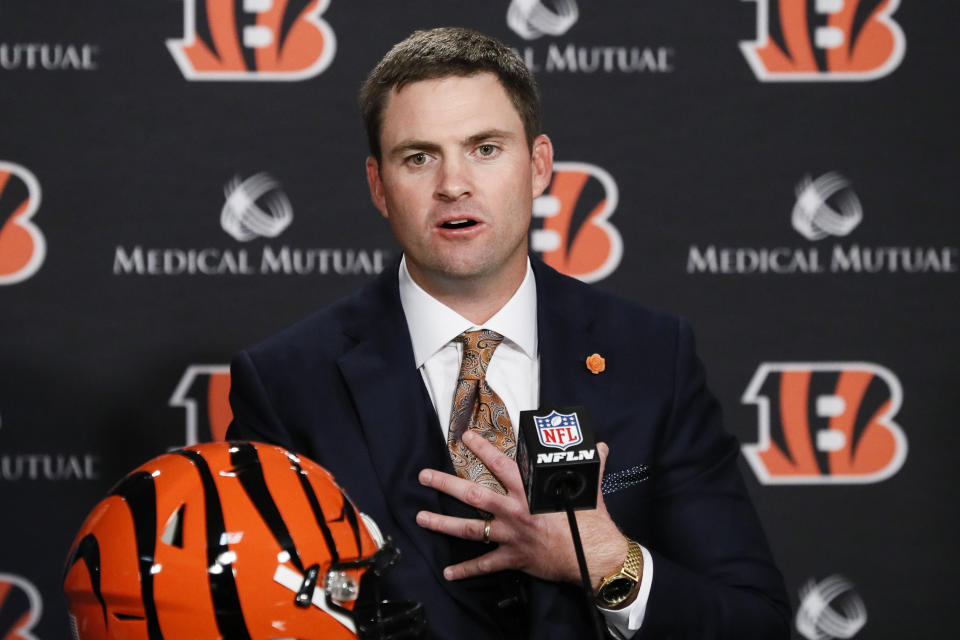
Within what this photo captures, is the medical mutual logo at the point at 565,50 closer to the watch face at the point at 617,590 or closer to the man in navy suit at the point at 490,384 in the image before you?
the man in navy suit at the point at 490,384

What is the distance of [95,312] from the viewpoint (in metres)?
2.68

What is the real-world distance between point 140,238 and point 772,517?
1.74 metres

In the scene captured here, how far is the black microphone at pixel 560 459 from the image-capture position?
4.32 feet

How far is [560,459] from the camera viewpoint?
1.31 m

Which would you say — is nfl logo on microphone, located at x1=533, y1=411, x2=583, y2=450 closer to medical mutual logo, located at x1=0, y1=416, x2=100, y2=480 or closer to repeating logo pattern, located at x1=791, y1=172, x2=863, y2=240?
repeating logo pattern, located at x1=791, y1=172, x2=863, y2=240

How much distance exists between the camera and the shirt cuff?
168cm

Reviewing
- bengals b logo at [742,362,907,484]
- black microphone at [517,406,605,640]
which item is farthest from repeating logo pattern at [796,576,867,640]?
black microphone at [517,406,605,640]

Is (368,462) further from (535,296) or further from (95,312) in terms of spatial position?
(95,312)

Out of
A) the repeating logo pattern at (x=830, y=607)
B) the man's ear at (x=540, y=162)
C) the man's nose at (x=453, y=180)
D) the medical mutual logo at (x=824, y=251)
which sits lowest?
the repeating logo pattern at (x=830, y=607)

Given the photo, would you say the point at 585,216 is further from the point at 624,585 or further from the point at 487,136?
the point at 624,585

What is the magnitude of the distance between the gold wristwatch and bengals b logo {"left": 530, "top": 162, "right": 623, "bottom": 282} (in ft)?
3.77

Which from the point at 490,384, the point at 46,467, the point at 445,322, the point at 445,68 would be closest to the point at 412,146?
the point at 445,68

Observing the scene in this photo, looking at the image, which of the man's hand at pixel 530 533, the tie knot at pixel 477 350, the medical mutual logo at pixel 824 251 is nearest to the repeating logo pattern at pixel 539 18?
the medical mutual logo at pixel 824 251

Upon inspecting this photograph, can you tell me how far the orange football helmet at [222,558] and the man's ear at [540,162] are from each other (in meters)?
0.87
